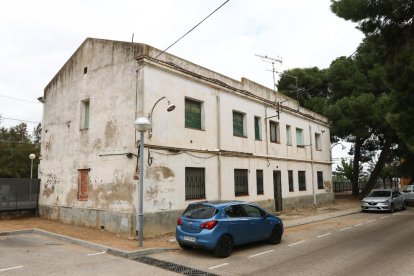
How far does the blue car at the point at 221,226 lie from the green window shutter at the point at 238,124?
7.28 metres

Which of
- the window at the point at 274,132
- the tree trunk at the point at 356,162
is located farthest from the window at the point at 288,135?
the tree trunk at the point at 356,162

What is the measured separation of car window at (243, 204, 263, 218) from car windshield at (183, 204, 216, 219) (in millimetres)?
1407

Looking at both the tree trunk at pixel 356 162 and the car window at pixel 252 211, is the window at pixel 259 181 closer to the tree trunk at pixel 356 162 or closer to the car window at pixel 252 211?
the car window at pixel 252 211

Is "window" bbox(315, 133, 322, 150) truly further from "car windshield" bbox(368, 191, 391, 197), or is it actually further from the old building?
the old building

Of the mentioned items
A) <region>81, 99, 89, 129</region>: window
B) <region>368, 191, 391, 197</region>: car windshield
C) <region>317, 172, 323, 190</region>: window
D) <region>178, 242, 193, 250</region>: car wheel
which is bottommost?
<region>178, 242, 193, 250</region>: car wheel

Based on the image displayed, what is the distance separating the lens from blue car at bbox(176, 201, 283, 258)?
30.2 feet

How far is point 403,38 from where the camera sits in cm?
1187

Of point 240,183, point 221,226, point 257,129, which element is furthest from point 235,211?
point 257,129

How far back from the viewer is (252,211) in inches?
421

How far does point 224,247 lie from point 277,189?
11.7 metres

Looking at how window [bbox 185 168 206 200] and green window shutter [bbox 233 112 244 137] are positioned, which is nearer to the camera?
window [bbox 185 168 206 200]

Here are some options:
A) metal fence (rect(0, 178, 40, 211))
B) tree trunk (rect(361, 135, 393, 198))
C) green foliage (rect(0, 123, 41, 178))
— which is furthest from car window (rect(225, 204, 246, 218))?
green foliage (rect(0, 123, 41, 178))

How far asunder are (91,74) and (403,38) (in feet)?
41.4

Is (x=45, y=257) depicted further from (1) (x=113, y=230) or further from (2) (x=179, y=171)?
(2) (x=179, y=171)
